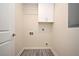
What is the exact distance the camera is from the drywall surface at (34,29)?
16.4 feet

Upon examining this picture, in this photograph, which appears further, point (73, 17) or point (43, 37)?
point (43, 37)

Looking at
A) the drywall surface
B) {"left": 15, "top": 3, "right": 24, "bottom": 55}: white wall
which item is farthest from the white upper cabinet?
{"left": 15, "top": 3, "right": 24, "bottom": 55}: white wall

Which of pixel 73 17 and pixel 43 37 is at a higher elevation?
pixel 73 17

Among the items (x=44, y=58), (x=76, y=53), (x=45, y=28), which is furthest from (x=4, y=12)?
(x=45, y=28)

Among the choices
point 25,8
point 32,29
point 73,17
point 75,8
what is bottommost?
point 32,29

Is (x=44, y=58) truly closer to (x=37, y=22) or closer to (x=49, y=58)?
(x=49, y=58)

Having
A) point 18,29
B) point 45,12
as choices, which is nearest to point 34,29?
point 45,12

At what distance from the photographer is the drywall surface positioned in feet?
16.4

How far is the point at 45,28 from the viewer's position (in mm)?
5008

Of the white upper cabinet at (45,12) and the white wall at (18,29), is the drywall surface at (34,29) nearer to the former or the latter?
the white upper cabinet at (45,12)

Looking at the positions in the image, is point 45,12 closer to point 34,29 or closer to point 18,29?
point 34,29

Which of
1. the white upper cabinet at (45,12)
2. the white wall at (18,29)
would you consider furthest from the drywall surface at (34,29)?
the white wall at (18,29)

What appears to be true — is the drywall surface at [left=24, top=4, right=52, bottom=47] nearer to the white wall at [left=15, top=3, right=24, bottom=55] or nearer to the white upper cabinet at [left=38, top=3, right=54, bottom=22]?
the white upper cabinet at [left=38, top=3, right=54, bottom=22]

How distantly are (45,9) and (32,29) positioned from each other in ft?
3.35
